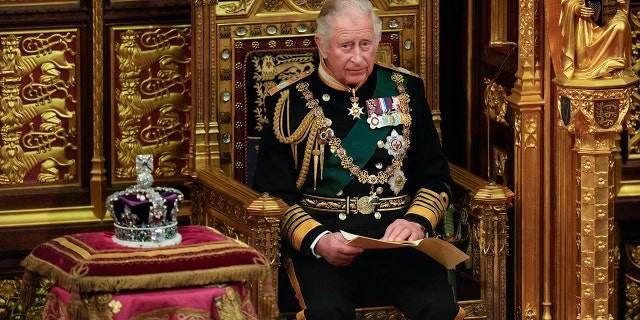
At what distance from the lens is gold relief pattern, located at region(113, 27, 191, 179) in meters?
8.58

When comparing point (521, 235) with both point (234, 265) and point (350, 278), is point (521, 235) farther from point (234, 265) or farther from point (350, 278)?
point (234, 265)

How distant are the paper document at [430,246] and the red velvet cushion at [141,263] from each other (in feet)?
2.81

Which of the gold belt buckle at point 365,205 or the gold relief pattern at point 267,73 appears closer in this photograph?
the gold belt buckle at point 365,205

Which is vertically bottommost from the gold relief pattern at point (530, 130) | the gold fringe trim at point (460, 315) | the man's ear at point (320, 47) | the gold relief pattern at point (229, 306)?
the gold fringe trim at point (460, 315)

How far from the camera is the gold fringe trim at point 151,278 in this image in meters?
6.17

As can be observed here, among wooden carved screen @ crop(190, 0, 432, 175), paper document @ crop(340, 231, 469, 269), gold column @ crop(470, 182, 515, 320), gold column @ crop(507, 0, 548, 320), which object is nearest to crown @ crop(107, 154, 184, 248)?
paper document @ crop(340, 231, 469, 269)

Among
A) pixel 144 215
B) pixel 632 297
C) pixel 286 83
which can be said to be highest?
pixel 286 83

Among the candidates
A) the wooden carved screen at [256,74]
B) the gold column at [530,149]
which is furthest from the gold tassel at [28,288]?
the gold column at [530,149]

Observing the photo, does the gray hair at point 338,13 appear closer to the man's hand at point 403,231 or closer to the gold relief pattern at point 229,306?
the man's hand at point 403,231

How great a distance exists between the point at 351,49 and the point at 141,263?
1696 millimetres

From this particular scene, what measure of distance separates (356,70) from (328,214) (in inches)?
22.8

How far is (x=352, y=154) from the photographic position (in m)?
7.73

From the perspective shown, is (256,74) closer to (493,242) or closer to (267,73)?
(267,73)

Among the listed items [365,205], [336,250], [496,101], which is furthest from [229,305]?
[496,101]
